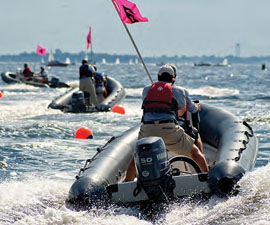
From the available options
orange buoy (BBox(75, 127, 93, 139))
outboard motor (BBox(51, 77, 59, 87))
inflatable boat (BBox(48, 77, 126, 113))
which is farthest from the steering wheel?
outboard motor (BBox(51, 77, 59, 87))

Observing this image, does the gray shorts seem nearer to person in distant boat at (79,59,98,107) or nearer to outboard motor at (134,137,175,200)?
outboard motor at (134,137,175,200)

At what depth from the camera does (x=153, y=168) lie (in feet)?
15.9

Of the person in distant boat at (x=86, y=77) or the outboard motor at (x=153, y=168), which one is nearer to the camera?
the outboard motor at (x=153, y=168)

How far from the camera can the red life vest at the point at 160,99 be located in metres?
5.39

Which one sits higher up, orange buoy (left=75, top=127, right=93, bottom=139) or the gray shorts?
the gray shorts

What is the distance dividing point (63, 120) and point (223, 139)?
6.68 metres

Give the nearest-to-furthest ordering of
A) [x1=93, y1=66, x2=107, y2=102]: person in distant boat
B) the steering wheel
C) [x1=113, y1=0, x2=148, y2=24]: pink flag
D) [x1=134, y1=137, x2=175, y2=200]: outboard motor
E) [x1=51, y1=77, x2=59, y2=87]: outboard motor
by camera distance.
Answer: [x1=134, y1=137, x2=175, y2=200]: outboard motor → the steering wheel → [x1=113, y1=0, x2=148, y2=24]: pink flag → [x1=93, y1=66, x2=107, y2=102]: person in distant boat → [x1=51, y1=77, x2=59, y2=87]: outboard motor

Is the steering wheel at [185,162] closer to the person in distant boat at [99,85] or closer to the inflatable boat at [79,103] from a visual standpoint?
the inflatable boat at [79,103]

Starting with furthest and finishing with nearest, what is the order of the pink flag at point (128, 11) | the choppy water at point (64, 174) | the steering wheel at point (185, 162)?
the pink flag at point (128, 11) → the steering wheel at point (185, 162) → the choppy water at point (64, 174)

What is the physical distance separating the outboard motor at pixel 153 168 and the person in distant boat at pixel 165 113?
20.6 inches

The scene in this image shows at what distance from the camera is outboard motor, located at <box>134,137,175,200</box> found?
15.9 feet

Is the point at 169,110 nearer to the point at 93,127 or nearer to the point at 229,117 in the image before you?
the point at 229,117

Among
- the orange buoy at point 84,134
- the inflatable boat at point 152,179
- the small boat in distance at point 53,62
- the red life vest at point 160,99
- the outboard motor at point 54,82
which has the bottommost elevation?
the small boat in distance at point 53,62

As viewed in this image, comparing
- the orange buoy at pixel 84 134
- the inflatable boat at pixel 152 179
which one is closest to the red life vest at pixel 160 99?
the inflatable boat at pixel 152 179
